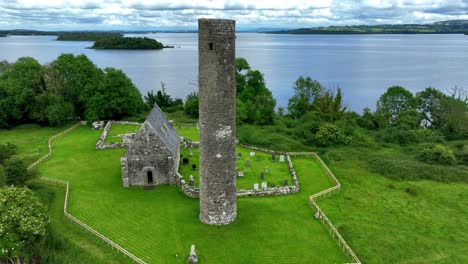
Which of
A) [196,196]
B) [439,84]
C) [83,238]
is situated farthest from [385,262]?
[439,84]

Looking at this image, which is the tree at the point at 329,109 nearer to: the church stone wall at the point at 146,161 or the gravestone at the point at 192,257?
the church stone wall at the point at 146,161

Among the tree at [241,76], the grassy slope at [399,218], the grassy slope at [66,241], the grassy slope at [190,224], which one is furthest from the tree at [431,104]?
the grassy slope at [66,241]

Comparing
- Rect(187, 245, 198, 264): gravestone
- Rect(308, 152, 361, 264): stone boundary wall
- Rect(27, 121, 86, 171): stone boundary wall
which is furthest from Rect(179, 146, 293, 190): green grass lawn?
Rect(27, 121, 86, 171): stone boundary wall

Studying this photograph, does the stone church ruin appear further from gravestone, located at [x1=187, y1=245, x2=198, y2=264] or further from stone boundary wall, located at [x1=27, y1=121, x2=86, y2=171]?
gravestone, located at [x1=187, y1=245, x2=198, y2=264]

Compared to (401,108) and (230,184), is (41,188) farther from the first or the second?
(401,108)

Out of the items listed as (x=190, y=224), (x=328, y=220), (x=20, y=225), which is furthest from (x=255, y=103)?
(x=20, y=225)

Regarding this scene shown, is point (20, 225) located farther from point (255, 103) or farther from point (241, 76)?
point (241, 76)
